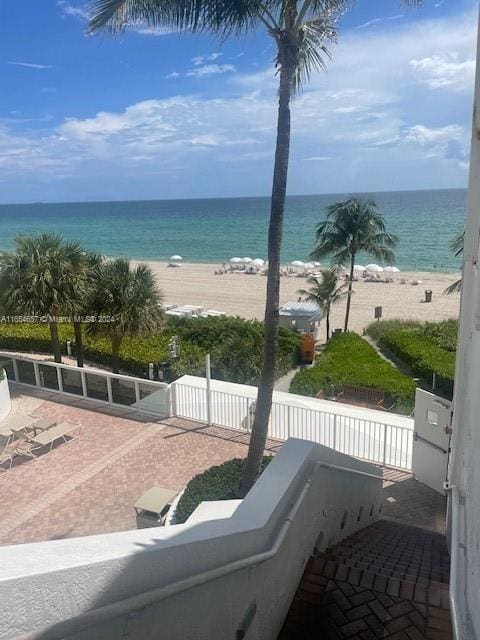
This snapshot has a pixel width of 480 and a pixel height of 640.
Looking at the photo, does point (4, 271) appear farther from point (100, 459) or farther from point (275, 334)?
point (275, 334)

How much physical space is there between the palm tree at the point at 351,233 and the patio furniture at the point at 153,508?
1882cm

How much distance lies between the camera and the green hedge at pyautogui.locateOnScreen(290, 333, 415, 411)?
13945mm

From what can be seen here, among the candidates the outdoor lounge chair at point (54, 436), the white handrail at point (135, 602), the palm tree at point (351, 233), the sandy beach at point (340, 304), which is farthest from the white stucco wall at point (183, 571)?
the sandy beach at point (340, 304)

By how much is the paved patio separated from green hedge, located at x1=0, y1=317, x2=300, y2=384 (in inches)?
145

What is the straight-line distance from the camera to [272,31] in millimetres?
→ 7055

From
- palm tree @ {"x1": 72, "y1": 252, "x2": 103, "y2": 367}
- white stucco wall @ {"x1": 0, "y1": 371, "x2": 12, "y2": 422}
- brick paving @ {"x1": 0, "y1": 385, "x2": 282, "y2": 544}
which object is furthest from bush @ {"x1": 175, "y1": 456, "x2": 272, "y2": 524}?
palm tree @ {"x1": 72, "y1": 252, "x2": 103, "y2": 367}

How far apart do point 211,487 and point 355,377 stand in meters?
8.34

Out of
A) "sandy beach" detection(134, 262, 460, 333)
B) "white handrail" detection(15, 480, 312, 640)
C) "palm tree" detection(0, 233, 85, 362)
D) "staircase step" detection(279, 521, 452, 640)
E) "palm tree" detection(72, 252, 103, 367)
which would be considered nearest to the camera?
"white handrail" detection(15, 480, 312, 640)

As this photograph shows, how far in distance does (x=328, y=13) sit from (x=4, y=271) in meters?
10.8

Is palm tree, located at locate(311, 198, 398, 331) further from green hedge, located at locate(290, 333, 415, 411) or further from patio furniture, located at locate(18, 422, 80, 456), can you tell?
patio furniture, located at locate(18, 422, 80, 456)

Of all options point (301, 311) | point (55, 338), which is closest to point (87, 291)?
point (55, 338)

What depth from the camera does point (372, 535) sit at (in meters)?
7.07

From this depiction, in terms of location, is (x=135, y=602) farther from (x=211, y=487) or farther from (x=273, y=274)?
(x=211, y=487)

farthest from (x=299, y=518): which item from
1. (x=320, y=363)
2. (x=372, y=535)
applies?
(x=320, y=363)
